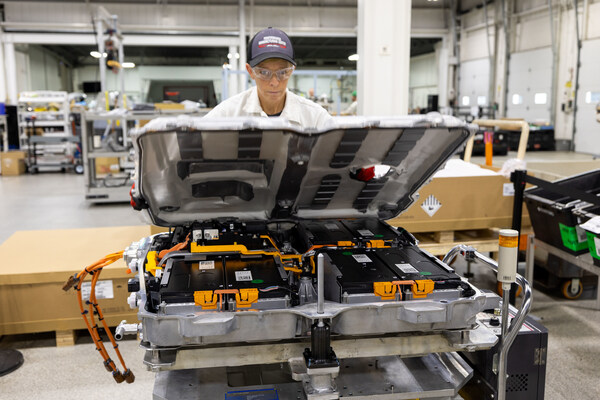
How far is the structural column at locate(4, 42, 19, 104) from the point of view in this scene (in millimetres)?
13508

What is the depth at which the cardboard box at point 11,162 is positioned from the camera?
36.2ft

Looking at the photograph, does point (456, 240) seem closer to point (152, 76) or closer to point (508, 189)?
point (508, 189)

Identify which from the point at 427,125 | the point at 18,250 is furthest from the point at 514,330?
the point at 18,250

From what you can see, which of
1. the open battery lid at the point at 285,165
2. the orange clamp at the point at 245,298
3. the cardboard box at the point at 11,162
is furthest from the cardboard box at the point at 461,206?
the cardboard box at the point at 11,162

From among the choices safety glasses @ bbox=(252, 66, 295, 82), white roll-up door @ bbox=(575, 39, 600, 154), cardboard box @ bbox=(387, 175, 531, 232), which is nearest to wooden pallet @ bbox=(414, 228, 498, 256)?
cardboard box @ bbox=(387, 175, 531, 232)

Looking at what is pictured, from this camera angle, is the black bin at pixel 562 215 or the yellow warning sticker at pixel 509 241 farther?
the black bin at pixel 562 215

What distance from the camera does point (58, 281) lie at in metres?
3.11

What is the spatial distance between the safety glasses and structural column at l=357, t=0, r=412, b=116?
392 cm

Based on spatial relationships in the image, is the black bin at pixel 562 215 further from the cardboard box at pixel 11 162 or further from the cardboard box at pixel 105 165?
the cardboard box at pixel 11 162

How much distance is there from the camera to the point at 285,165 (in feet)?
5.32

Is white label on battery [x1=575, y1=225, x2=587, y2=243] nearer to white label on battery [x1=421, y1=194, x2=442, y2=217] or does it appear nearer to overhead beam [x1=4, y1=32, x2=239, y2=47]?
white label on battery [x1=421, y1=194, x2=442, y2=217]

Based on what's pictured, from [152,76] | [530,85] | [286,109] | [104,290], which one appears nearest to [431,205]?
[286,109]

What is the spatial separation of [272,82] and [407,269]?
965 mm

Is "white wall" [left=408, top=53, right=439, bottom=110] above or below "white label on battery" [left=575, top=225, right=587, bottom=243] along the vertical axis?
above
